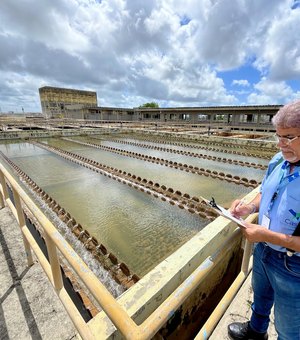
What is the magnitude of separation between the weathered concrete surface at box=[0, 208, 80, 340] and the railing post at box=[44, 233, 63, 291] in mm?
296

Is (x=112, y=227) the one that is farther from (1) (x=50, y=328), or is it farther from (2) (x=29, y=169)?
(2) (x=29, y=169)

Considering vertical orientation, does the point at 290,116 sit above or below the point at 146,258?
above

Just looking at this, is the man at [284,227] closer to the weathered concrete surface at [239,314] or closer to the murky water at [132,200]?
the weathered concrete surface at [239,314]

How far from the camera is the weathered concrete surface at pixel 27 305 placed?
4.57 ft

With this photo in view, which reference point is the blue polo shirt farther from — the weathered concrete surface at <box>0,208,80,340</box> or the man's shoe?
the weathered concrete surface at <box>0,208,80,340</box>

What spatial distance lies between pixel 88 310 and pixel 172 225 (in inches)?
84.1

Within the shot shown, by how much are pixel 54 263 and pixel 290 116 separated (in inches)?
65.6

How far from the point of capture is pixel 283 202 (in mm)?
1054

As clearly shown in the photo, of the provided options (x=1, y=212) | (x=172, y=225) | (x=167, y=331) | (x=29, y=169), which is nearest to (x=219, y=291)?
(x=167, y=331)

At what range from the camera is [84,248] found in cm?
296

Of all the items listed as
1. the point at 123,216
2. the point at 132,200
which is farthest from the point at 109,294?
the point at 132,200

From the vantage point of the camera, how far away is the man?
101 centimetres

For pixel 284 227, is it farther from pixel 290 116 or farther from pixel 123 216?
pixel 123 216

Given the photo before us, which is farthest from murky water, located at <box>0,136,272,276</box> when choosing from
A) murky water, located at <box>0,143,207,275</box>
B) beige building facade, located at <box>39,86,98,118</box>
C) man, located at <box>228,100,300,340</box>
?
→ beige building facade, located at <box>39,86,98,118</box>
